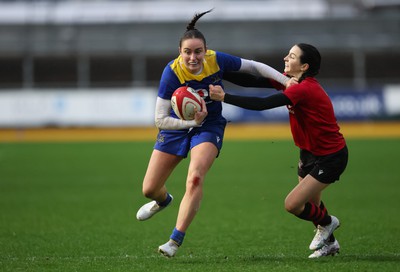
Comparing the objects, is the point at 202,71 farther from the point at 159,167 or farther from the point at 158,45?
the point at 158,45

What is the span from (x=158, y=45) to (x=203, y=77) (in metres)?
A: 30.1

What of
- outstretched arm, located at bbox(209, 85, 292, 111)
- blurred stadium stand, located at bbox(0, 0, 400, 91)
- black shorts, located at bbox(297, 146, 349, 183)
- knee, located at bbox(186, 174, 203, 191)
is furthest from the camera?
blurred stadium stand, located at bbox(0, 0, 400, 91)

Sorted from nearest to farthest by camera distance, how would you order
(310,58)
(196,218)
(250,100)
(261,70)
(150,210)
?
(250,100)
(310,58)
(261,70)
(150,210)
(196,218)

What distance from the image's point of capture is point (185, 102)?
7.65 m

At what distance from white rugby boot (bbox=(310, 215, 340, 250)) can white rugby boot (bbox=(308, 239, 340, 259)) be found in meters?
0.09

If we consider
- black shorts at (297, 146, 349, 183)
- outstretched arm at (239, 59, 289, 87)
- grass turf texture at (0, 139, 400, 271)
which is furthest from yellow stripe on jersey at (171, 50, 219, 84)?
grass turf texture at (0, 139, 400, 271)

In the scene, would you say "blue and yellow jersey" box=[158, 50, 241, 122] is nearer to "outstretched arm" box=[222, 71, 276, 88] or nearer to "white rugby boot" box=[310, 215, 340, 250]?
"outstretched arm" box=[222, 71, 276, 88]

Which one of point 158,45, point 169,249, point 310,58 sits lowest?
point 158,45

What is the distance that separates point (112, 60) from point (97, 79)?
1.29 meters

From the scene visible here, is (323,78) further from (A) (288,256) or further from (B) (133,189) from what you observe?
(A) (288,256)

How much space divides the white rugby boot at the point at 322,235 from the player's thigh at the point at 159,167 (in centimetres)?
164

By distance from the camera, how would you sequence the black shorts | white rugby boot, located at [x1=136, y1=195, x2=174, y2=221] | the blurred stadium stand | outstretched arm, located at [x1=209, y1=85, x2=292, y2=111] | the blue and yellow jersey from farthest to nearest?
the blurred stadium stand → white rugby boot, located at [x1=136, y1=195, x2=174, y2=221] → the blue and yellow jersey → the black shorts → outstretched arm, located at [x1=209, y1=85, x2=292, y2=111]

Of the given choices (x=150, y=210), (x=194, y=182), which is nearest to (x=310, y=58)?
(x=194, y=182)

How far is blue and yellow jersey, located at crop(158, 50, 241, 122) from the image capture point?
789cm
